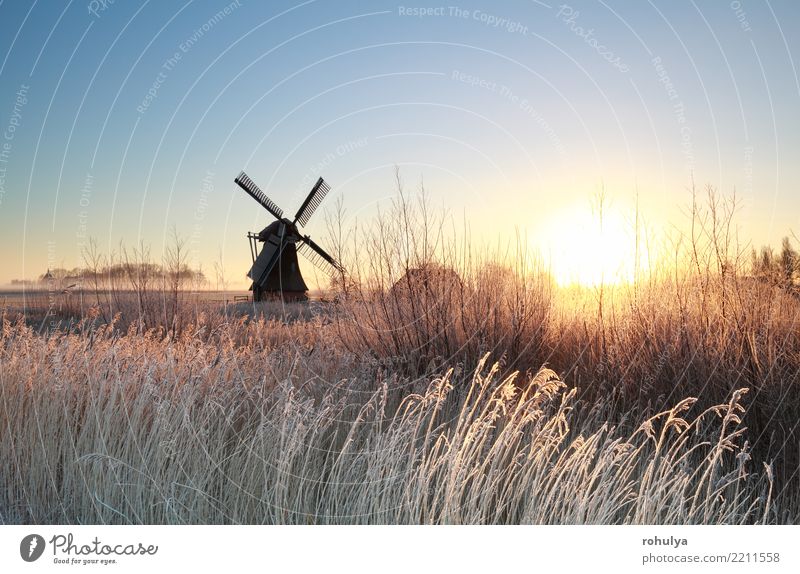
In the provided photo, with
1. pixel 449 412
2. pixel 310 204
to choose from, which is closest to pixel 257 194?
pixel 310 204

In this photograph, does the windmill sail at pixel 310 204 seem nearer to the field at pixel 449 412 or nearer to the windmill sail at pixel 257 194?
the windmill sail at pixel 257 194

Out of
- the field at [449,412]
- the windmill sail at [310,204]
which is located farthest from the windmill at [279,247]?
the field at [449,412]

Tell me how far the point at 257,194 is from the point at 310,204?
7.34 ft

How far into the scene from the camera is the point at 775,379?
6.43 meters

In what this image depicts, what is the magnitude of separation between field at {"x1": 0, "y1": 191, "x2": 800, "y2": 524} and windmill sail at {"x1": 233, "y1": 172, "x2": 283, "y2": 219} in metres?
17.7

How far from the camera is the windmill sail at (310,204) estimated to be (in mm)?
27578

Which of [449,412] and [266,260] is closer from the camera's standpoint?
[449,412]

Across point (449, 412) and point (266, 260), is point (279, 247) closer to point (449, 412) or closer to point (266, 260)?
point (266, 260)

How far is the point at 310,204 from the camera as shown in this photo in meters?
27.8

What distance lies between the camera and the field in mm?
4609
